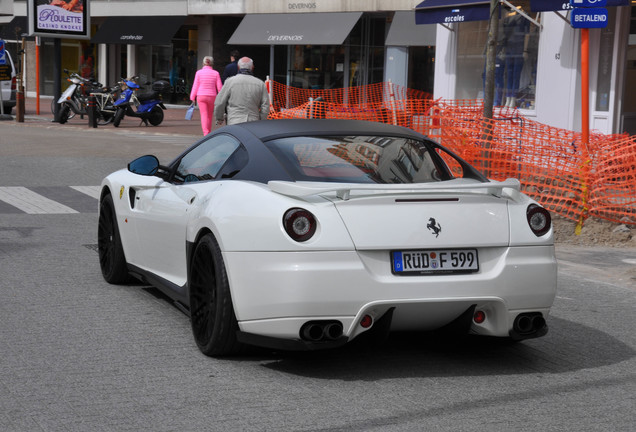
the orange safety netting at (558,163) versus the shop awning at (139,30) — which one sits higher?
the shop awning at (139,30)

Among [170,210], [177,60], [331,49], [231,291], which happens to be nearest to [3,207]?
[170,210]

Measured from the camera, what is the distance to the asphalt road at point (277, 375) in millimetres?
4512

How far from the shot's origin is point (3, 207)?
1200 cm

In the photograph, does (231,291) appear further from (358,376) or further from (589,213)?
(589,213)

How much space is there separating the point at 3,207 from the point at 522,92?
1125cm

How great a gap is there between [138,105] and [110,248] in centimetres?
1970

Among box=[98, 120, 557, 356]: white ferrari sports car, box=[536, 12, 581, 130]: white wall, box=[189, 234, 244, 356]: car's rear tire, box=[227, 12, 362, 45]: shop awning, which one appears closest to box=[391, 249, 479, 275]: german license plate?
box=[98, 120, 557, 356]: white ferrari sports car

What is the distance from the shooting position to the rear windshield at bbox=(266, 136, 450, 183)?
5.55 m

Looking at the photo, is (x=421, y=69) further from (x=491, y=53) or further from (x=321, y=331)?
(x=321, y=331)

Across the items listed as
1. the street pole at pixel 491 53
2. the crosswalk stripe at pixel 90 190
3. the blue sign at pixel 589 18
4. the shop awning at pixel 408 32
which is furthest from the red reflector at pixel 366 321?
the shop awning at pixel 408 32

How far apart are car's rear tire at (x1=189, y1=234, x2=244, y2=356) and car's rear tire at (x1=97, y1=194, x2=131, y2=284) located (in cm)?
181

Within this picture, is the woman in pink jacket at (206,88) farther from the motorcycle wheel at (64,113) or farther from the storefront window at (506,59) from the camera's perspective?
the motorcycle wheel at (64,113)

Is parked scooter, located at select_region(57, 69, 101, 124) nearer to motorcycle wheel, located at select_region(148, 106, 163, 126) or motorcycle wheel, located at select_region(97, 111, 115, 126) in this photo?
motorcycle wheel, located at select_region(97, 111, 115, 126)

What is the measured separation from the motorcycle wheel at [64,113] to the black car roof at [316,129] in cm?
2129
